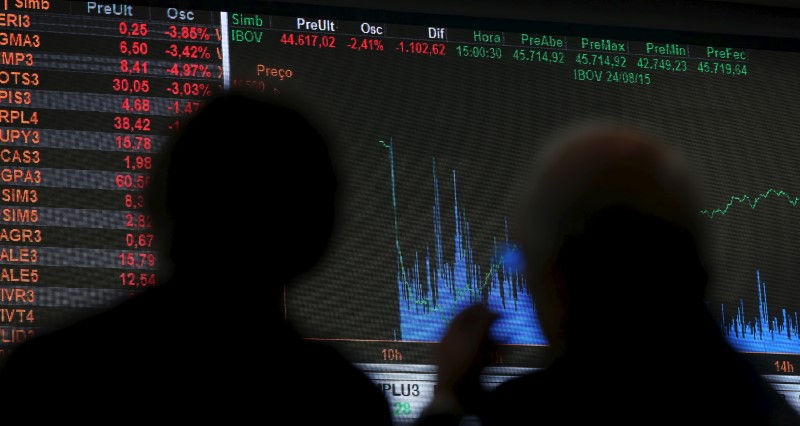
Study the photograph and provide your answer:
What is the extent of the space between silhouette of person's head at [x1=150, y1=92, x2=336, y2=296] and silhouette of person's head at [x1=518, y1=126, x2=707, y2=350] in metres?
0.48

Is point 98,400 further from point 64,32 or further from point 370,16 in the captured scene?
point 370,16

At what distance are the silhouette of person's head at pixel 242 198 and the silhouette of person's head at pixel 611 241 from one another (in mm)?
478

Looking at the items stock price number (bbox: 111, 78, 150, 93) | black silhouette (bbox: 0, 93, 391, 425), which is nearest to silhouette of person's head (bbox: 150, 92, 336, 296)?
black silhouette (bbox: 0, 93, 391, 425)

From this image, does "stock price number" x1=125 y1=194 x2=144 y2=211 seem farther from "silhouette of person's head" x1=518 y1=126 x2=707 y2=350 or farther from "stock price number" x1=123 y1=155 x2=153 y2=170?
"silhouette of person's head" x1=518 y1=126 x2=707 y2=350

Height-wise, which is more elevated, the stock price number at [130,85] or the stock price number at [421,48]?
the stock price number at [421,48]

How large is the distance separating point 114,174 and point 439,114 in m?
0.71

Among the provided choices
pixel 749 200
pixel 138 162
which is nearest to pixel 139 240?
pixel 138 162

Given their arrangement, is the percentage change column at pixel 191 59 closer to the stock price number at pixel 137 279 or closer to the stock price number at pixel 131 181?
the stock price number at pixel 131 181

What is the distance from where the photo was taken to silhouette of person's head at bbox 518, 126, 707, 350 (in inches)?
104

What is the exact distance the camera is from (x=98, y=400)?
2312mm

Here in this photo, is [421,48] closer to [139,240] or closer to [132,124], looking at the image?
[132,124]

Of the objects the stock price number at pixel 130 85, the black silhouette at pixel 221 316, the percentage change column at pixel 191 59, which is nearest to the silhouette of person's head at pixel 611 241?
the black silhouette at pixel 221 316

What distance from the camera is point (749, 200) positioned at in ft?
9.14

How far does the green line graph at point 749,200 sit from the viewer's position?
2746mm
